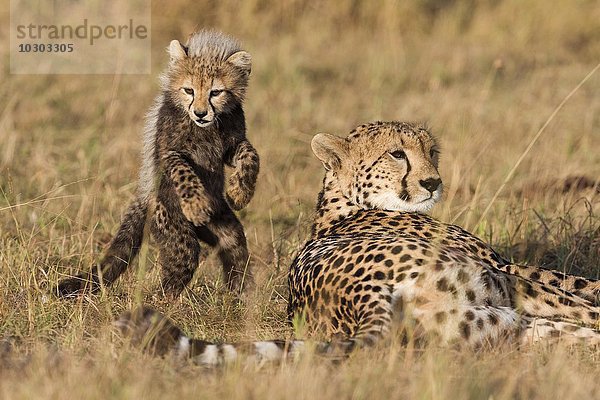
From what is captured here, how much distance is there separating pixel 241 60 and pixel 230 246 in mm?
908

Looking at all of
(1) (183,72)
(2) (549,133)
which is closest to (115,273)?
(1) (183,72)

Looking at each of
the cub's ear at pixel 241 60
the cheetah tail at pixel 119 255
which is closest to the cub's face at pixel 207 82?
the cub's ear at pixel 241 60

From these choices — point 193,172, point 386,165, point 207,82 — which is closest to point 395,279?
point 386,165

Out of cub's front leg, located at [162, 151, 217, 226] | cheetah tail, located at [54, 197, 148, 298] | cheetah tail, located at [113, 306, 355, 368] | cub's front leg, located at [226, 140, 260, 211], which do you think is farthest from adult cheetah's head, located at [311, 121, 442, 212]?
cheetah tail, located at [113, 306, 355, 368]

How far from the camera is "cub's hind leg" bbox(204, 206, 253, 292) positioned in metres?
5.33

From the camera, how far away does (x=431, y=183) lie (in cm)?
509

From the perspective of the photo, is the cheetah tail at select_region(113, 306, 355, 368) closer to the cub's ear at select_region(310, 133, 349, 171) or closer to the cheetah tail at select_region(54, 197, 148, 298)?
the cheetah tail at select_region(54, 197, 148, 298)

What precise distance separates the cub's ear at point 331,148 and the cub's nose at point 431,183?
0.42m

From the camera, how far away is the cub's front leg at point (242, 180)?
16.8 ft

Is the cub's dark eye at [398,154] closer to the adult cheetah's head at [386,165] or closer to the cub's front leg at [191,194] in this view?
the adult cheetah's head at [386,165]

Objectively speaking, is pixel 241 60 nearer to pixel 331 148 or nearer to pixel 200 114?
pixel 200 114

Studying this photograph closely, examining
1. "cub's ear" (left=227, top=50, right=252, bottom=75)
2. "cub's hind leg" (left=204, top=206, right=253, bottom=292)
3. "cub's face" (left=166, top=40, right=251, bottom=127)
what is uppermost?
"cub's ear" (left=227, top=50, right=252, bottom=75)

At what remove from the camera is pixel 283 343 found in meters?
3.71

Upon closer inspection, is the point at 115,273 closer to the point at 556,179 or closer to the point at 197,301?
the point at 197,301
